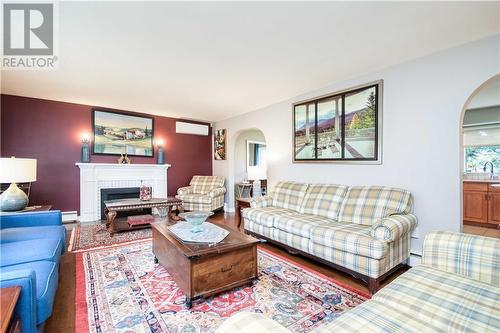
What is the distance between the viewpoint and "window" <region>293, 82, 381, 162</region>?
118 inches

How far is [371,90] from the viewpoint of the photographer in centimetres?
300

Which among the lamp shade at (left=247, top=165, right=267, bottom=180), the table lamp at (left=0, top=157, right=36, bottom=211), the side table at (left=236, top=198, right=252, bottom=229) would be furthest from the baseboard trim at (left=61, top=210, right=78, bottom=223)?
the lamp shade at (left=247, top=165, right=267, bottom=180)

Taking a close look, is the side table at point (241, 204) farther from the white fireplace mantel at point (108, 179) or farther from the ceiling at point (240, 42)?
the white fireplace mantel at point (108, 179)

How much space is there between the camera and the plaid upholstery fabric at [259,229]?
315 cm

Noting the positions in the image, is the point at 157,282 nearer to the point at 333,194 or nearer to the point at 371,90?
the point at 333,194

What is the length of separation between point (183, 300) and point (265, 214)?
5.19 ft

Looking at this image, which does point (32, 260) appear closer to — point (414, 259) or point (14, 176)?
point (14, 176)

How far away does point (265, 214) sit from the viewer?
3234mm

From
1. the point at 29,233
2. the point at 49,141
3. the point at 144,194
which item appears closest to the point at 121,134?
the point at 49,141

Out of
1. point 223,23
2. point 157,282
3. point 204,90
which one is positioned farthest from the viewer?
point 204,90

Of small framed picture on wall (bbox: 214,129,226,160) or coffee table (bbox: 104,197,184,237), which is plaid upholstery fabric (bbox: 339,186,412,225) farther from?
small framed picture on wall (bbox: 214,129,226,160)

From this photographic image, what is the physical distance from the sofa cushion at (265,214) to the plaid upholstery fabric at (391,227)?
1260mm

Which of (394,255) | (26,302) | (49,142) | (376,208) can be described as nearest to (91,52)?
(26,302)

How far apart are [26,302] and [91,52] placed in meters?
2.44
